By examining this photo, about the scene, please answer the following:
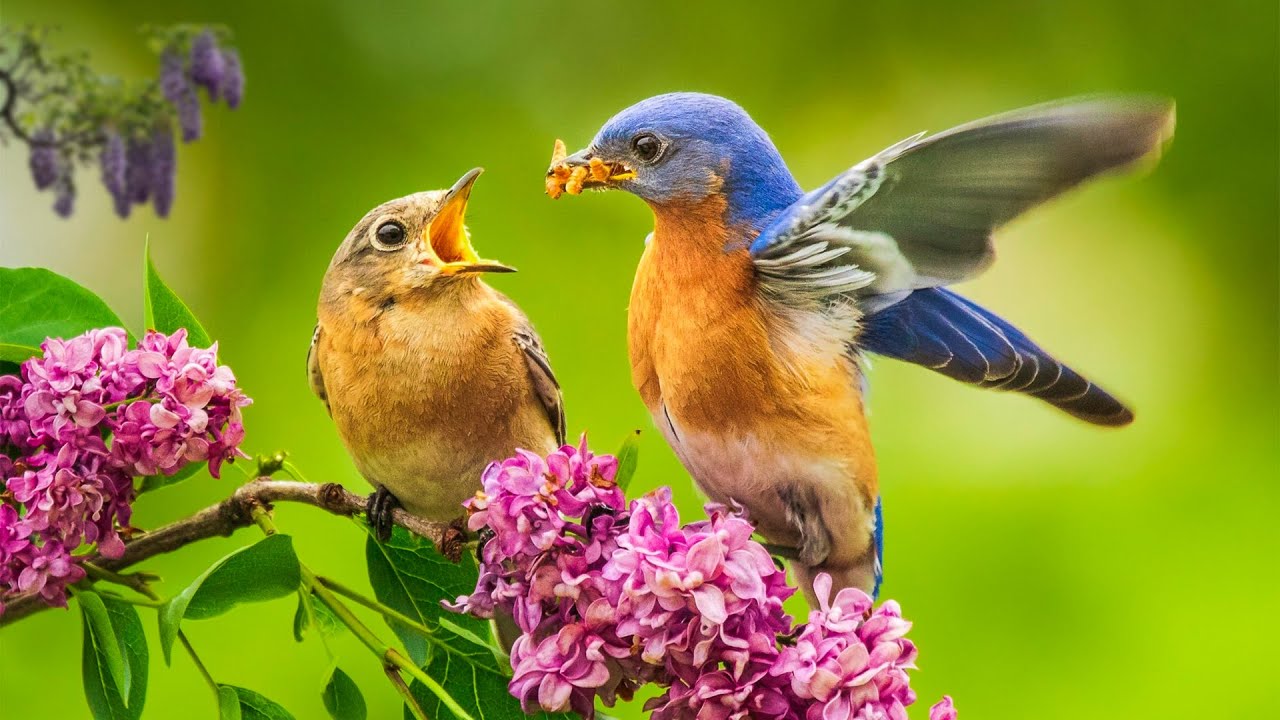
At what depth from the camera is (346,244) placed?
807 mm

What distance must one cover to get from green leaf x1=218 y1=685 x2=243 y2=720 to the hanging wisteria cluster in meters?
0.82

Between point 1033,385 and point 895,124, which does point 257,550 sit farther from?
point 895,124

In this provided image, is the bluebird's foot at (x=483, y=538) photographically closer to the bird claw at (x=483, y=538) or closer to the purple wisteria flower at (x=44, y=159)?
the bird claw at (x=483, y=538)

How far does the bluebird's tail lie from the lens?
29.7 inches

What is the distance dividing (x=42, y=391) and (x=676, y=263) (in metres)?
0.36

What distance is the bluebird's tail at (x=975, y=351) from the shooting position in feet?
2.47

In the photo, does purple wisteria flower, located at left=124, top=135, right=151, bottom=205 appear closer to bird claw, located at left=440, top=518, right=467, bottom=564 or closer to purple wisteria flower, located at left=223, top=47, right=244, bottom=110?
purple wisteria flower, located at left=223, top=47, right=244, bottom=110

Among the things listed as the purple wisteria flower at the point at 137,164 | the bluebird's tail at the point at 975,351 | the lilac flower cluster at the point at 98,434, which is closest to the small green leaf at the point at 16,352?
the lilac flower cluster at the point at 98,434

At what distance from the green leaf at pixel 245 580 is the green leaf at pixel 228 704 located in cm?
5

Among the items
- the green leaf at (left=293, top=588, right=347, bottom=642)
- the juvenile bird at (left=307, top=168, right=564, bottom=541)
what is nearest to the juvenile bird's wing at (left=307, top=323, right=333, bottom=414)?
the juvenile bird at (left=307, top=168, right=564, bottom=541)

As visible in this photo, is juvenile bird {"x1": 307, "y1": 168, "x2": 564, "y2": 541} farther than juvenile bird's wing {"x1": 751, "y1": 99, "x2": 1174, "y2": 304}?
Yes

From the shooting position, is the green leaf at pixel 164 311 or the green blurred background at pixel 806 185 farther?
the green blurred background at pixel 806 185

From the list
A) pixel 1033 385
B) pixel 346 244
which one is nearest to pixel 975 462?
pixel 1033 385

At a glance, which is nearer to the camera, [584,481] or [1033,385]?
[584,481]
